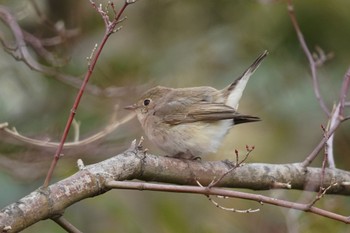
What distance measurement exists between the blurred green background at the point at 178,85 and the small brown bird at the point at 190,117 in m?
0.33

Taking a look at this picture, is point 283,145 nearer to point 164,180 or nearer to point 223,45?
point 223,45

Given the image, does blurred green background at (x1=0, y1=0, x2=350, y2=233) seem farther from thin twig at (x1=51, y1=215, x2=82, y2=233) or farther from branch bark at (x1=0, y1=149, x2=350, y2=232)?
thin twig at (x1=51, y1=215, x2=82, y2=233)

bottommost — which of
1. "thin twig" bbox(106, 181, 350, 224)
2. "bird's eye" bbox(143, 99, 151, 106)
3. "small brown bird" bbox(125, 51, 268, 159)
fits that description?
"thin twig" bbox(106, 181, 350, 224)

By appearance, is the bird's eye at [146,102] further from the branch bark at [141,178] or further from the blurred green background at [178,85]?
the branch bark at [141,178]

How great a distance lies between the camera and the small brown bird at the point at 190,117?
498cm

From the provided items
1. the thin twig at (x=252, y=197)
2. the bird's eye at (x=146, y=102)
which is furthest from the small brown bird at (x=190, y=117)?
the thin twig at (x=252, y=197)

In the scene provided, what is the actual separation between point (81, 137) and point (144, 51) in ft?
5.87

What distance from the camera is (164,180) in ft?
13.1

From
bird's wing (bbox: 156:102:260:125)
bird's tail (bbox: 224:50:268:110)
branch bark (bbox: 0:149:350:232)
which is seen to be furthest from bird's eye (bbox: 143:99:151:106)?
branch bark (bbox: 0:149:350:232)

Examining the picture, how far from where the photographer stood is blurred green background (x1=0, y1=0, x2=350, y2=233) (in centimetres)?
529

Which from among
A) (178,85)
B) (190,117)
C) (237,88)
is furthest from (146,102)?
(178,85)

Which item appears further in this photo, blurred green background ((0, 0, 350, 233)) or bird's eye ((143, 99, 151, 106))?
bird's eye ((143, 99, 151, 106))

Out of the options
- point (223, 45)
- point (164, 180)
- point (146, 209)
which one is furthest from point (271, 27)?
point (164, 180)

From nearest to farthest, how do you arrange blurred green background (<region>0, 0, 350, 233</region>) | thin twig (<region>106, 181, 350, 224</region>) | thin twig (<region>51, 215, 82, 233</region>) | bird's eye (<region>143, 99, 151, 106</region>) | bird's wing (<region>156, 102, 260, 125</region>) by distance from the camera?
1. thin twig (<region>106, 181, 350, 224</region>)
2. thin twig (<region>51, 215, 82, 233</region>)
3. bird's wing (<region>156, 102, 260, 125</region>)
4. blurred green background (<region>0, 0, 350, 233</region>)
5. bird's eye (<region>143, 99, 151, 106</region>)
